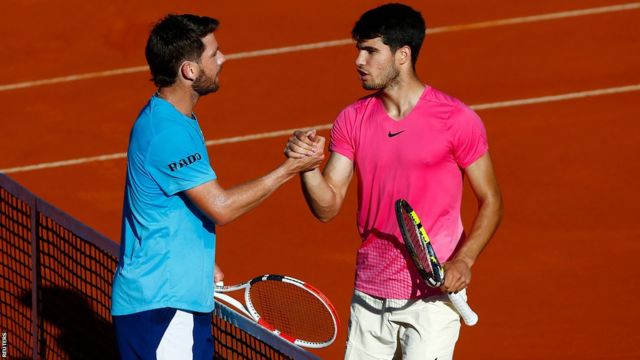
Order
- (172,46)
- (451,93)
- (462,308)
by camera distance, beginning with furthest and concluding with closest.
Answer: (451,93) < (462,308) < (172,46)

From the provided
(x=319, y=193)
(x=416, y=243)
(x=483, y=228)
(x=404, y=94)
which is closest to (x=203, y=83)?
(x=319, y=193)

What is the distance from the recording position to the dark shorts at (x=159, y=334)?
18.5 feet

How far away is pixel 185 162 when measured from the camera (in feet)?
18.3

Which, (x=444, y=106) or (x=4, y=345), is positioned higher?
(x=444, y=106)

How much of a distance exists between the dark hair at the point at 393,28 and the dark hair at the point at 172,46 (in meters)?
1.05

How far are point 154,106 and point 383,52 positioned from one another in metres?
1.36

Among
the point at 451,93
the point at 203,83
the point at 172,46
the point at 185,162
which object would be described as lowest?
the point at 451,93

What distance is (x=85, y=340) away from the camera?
797 cm

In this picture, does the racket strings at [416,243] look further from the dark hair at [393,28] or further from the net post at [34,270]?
the net post at [34,270]

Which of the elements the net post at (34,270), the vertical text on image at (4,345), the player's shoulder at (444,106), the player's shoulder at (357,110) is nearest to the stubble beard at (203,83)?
the player's shoulder at (357,110)

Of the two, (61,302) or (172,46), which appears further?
(61,302)

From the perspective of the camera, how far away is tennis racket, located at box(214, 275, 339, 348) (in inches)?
276

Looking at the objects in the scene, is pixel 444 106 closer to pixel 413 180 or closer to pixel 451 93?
pixel 413 180

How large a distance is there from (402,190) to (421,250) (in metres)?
0.40
